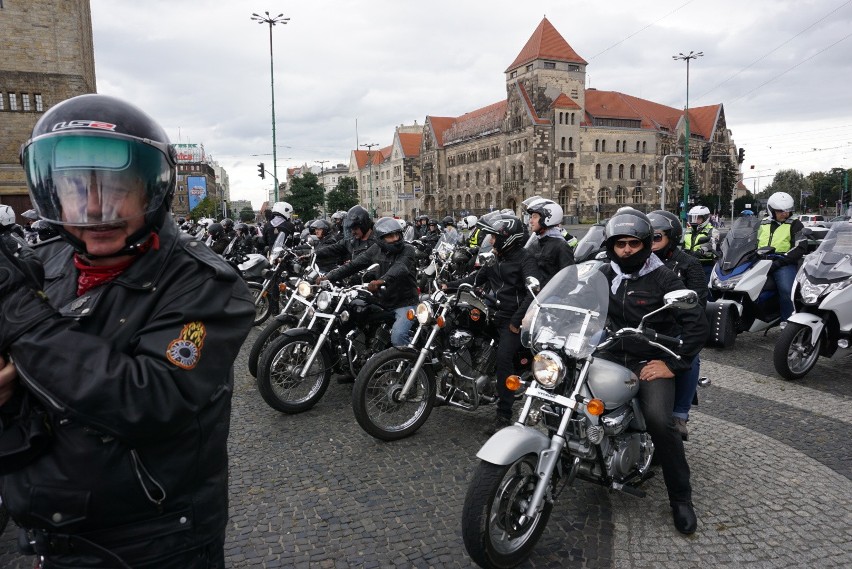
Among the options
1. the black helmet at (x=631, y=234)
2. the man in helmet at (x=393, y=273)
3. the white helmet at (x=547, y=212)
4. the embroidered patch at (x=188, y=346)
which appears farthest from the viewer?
the white helmet at (x=547, y=212)

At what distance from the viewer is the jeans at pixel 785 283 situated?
7.42 m

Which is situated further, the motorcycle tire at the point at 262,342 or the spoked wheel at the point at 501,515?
the motorcycle tire at the point at 262,342

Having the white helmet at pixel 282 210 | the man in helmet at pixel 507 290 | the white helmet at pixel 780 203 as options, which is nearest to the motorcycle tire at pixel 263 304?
the white helmet at pixel 282 210

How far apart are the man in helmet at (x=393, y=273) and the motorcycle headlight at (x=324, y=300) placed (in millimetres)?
410

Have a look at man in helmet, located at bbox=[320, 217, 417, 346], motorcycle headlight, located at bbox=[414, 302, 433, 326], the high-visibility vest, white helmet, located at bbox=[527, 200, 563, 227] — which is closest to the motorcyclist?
white helmet, located at bbox=[527, 200, 563, 227]

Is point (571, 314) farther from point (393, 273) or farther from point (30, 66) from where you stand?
point (30, 66)

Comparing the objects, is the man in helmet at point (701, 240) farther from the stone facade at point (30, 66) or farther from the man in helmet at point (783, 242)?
Answer: the stone facade at point (30, 66)

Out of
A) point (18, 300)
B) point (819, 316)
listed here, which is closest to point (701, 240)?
point (819, 316)

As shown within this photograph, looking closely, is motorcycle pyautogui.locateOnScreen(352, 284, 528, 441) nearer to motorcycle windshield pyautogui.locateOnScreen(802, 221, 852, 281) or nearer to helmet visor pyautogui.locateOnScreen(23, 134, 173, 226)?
helmet visor pyautogui.locateOnScreen(23, 134, 173, 226)

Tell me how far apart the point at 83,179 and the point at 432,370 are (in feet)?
12.2

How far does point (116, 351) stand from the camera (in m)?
1.26

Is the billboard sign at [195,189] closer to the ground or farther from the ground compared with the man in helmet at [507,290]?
farther from the ground

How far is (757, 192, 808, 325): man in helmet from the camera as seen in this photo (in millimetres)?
7395

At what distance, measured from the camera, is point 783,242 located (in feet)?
25.4
